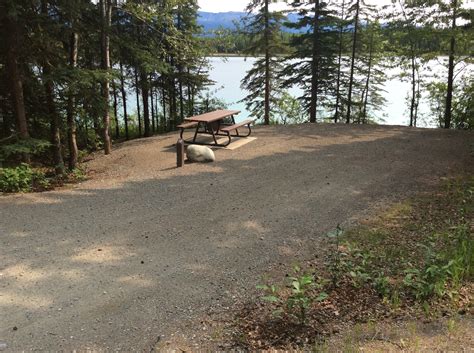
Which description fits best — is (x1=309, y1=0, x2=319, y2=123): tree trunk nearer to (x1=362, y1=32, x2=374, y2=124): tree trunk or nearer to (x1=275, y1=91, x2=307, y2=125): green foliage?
(x1=362, y1=32, x2=374, y2=124): tree trunk

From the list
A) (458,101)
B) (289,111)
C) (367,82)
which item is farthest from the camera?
(289,111)

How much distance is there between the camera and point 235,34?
19.2 m

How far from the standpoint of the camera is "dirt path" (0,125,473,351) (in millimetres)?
3354

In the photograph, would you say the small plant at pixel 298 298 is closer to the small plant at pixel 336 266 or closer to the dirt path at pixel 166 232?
the small plant at pixel 336 266

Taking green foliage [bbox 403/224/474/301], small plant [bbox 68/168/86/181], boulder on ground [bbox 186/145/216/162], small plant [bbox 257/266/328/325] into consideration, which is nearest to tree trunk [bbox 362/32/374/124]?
boulder on ground [bbox 186/145/216/162]

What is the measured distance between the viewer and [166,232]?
16.8ft

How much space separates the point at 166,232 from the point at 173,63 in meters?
17.0

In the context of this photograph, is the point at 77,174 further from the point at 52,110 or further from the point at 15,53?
the point at 15,53

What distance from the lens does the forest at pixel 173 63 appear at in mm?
8852

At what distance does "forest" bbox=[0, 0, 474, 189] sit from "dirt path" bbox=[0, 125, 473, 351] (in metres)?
2.16

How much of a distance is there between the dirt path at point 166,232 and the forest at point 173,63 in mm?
2163

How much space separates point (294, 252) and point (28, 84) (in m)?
8.30

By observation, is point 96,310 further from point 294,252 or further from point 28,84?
point 28,84

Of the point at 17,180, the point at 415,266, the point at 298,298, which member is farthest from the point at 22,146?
the point at 415,266
